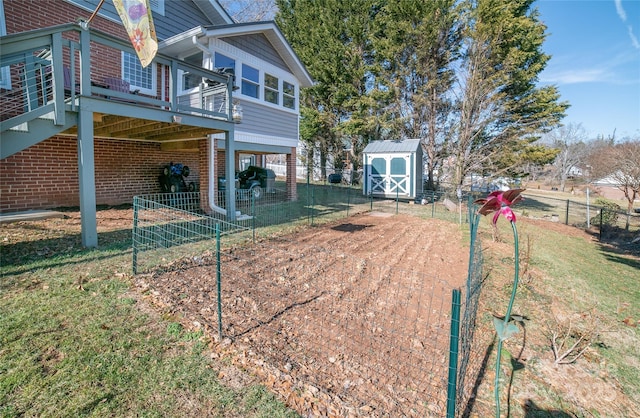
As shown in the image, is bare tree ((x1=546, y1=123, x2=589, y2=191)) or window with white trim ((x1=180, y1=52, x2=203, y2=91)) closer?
window with white trim ((x1=180, y1=52, x2=203, y2=91))

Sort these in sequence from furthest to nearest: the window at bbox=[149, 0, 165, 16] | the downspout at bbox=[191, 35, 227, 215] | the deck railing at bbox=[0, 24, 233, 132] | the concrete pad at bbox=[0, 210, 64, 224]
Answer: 1. the window at bbox=[149, 0, 165, 16]
2. the downspout at bbox=[191, 35, 227, 215]
3. the concrete pad at bbox=[0, 210, 64, 224]
4. the deck railing at bbox=[0, 24, 233, 132]

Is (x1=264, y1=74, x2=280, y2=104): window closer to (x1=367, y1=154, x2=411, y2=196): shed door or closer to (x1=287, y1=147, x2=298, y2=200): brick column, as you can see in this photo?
(x1=287, y1=147, x2=298, y2=200): brick column

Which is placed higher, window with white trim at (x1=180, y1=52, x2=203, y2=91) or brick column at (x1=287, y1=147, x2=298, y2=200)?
window with white trim at (x1=180, y1=52, x2=203, y2=91)

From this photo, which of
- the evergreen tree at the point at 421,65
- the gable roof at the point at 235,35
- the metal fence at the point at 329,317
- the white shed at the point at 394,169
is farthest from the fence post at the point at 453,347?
the evergreen tree at the point at 421,65

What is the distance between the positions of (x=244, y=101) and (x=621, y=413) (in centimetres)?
968

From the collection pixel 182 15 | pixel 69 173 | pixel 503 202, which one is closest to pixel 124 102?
pixel 69 173

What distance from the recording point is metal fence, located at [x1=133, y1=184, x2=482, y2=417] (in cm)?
252

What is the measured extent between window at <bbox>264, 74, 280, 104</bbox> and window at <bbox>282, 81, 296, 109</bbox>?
1.57 ft

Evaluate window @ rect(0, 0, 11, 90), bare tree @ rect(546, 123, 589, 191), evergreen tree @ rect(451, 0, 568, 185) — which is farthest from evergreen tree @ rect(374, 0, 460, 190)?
bare tree @ rect(546, 123, 589, 191)

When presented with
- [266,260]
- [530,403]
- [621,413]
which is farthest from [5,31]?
[621,413]

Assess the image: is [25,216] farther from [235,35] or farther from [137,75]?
[235,35]

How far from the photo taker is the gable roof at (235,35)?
7992 mm

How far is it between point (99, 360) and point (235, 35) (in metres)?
9.02

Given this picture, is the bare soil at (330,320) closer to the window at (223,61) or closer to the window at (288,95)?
the window at (223,61)
